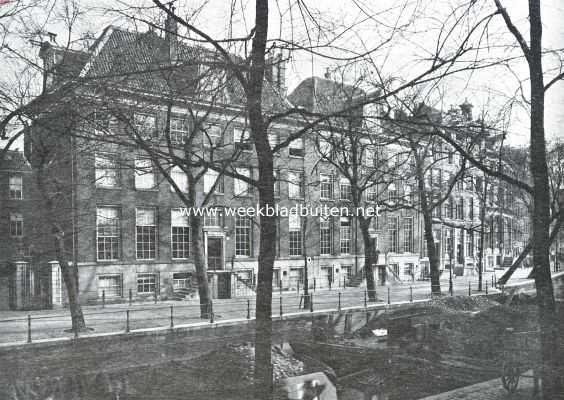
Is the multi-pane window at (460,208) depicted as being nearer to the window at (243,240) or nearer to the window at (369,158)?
the window at (369,158)

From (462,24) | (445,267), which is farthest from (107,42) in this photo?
(445,267)

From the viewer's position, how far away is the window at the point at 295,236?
229 inches

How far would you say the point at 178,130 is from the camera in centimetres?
344

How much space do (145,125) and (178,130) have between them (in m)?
0.42

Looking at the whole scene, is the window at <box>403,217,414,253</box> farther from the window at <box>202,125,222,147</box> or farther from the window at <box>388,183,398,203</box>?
the window at <box>202,125,222,147</box>

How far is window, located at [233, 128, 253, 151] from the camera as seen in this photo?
343 centimetres

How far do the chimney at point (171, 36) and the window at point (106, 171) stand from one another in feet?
2.88

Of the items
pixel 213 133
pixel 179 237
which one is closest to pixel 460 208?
pixel 213 133

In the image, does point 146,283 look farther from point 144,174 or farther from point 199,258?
point 144,174

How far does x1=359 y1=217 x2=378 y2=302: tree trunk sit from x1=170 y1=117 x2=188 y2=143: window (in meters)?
3.38

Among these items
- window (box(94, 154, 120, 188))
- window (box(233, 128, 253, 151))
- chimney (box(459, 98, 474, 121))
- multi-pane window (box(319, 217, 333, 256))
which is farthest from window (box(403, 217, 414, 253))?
window (box(94, 154, 120, 188))

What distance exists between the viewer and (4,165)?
12.4ft

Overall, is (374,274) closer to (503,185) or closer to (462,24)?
(503,185)

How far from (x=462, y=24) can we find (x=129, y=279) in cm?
561
